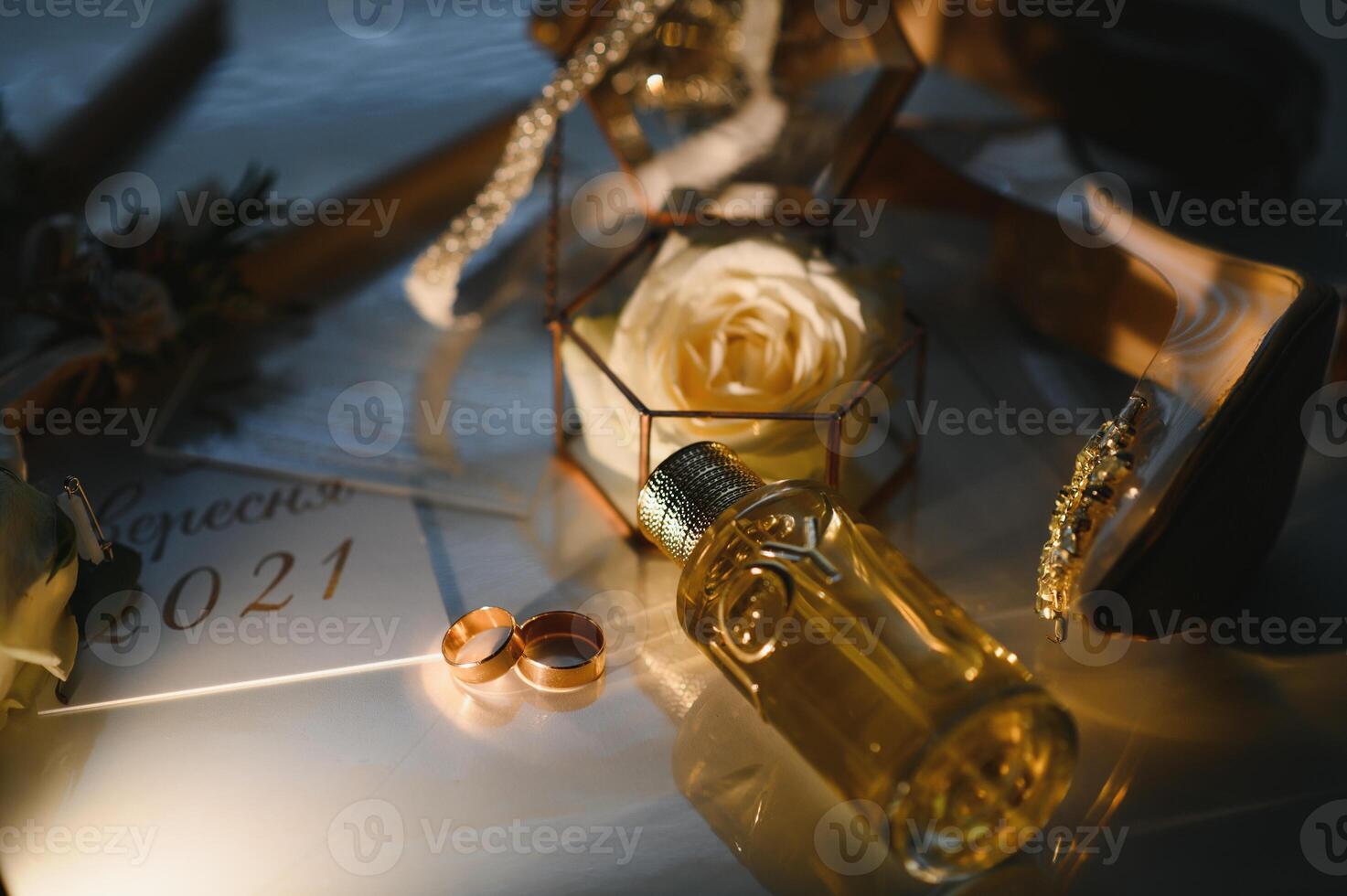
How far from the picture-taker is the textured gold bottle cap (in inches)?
18.9

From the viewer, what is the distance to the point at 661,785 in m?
0.49

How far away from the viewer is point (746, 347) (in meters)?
0.57

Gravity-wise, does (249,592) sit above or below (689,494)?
below

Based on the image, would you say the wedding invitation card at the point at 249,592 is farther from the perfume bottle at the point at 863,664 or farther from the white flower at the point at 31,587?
the perfume bottle at the point at 863,664

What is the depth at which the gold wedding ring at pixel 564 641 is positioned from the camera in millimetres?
529

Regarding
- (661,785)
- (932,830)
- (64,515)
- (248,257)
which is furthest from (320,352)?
(932,830)

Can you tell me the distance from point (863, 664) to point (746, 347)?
19 cm

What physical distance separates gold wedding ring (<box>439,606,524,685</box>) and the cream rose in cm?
11

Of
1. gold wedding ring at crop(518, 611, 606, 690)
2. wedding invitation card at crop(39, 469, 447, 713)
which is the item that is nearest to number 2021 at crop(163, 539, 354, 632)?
wedding invitation card at crop(39, 469, 447, 713)

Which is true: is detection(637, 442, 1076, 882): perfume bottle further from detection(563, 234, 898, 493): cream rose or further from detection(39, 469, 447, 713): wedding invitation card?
detection(39, 469, 447, 713): wedding invitation card

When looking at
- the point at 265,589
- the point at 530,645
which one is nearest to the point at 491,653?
the point at 530,645

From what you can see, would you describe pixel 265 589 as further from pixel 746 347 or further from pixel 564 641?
pixel 746 347

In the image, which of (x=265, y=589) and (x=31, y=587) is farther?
(x=265, y=589)

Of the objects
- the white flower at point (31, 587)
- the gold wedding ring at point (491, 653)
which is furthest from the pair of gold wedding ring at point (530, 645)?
the white flower at point (31, 587)
